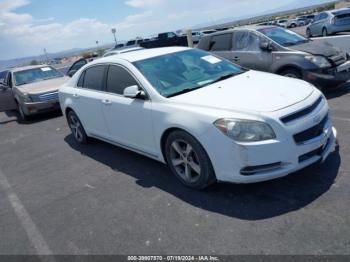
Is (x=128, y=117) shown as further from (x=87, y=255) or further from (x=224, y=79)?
(x=87, y=255)

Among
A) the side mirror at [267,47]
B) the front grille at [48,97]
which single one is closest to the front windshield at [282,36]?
the side mirror at [267,47]

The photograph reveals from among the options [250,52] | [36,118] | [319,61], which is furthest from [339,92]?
[36,118]

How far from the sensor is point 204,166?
12.4 feet

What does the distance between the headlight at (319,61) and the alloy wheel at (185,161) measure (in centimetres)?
444

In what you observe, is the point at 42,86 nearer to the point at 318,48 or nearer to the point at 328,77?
the point at 318,48

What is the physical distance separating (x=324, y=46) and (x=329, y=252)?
19.7 feet

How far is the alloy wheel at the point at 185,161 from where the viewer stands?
393 cm

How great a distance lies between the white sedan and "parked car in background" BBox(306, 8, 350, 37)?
16.3m

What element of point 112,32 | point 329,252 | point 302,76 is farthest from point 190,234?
point 112,32

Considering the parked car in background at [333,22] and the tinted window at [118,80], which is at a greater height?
the tinted window at [118,80]

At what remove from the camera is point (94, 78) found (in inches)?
222

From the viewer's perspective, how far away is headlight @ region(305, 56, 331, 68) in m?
7.11

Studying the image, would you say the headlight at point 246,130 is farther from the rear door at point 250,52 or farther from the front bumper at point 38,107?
the front bumper at point 38,107

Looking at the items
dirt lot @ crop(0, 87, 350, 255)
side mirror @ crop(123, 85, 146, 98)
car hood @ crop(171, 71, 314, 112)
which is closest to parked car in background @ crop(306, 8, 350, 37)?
dirt lot @ crop(0, 87, 350, 255)
